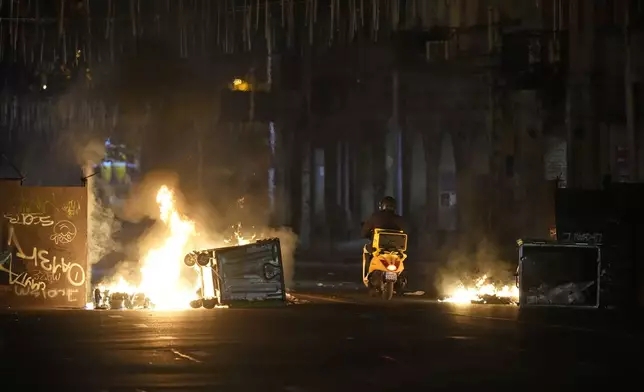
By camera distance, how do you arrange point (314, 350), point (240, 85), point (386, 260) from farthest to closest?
point (240, 85), point (386, 260), point (314, 350)

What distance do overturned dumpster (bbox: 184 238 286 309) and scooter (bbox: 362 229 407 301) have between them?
5.30ft

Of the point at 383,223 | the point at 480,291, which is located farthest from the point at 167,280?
the point at 480,291

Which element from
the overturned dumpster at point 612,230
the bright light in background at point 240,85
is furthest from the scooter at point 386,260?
the bright light in background at point 240,85

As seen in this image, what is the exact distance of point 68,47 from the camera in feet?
92.8

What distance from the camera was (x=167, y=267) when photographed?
16.3 m

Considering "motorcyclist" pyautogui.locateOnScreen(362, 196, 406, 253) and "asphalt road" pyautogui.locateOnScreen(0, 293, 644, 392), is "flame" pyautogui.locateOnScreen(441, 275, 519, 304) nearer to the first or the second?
"motorcyclist" pyautogui.locateOnScreen(362, 196, 406, 253)

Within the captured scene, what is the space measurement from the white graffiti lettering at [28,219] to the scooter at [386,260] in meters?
4.75

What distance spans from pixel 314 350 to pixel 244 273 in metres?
4.13

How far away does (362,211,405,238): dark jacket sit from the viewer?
15.7 m

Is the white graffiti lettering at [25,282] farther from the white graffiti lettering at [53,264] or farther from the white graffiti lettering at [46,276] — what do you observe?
the white graffiti lettering at [53,264]

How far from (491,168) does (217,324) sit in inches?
854

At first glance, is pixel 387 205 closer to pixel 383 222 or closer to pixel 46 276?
pixel 383 222

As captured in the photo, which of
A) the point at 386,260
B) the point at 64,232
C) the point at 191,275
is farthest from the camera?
the point at 191,275

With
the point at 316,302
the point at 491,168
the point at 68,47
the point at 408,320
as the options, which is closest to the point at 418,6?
the point at 491,168
